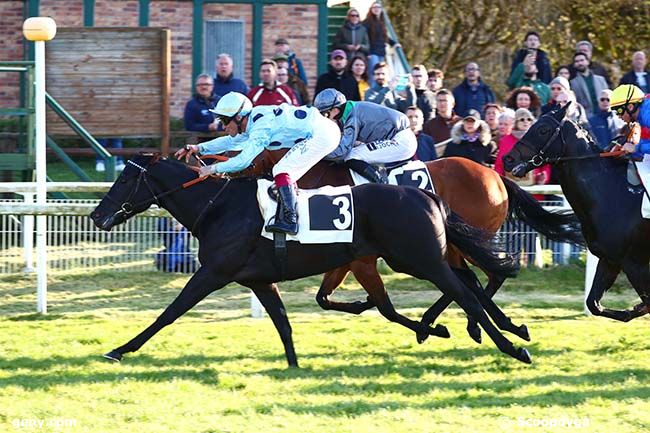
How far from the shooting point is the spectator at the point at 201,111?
12.2 meters

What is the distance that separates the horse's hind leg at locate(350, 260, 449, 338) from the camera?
846 centimetres

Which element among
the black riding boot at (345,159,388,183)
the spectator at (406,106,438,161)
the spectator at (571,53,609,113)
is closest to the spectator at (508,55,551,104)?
the spectator at (571,53,609,113)

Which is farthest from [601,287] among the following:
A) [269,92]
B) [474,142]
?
[269,92]

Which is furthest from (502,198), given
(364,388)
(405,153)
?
(364,388)

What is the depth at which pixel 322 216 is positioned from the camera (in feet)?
25.5

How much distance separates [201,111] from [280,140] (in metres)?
4.43

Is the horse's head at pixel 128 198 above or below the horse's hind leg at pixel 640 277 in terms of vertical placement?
above

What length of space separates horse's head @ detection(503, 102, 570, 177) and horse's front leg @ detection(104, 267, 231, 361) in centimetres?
209

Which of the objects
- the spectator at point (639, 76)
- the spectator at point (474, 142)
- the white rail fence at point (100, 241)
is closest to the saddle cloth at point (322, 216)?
the white rail fence at point (100, 241)

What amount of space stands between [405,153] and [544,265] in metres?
2.97

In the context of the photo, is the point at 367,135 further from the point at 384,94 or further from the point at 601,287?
the point at 384,94

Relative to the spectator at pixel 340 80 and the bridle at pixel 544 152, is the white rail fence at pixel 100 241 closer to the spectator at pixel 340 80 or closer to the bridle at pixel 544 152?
the bridle at pixel 544 152

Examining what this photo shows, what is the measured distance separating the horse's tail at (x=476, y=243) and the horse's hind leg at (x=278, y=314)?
113 centimetres

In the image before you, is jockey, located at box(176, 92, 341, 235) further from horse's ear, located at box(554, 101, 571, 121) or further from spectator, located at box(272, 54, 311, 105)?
spectator, located at box(272, 54, 311, 105)
